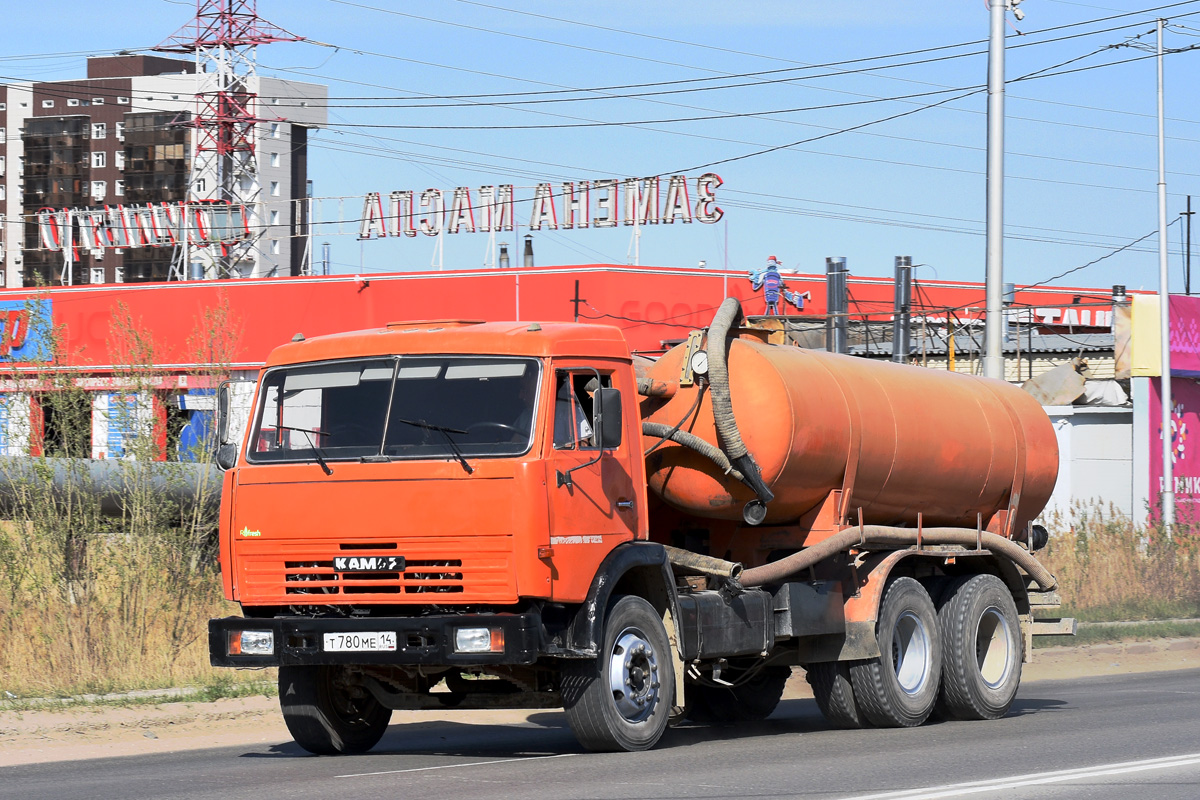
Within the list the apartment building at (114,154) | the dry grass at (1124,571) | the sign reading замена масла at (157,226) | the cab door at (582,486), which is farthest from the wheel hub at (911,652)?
the apartment building at (114,154)

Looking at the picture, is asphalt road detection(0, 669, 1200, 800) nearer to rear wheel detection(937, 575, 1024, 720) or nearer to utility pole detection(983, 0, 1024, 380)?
rear wheel detection(937, 575, 1024, 720)

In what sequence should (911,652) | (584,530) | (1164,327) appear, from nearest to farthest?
1. (584,530)
2. (911,652)
3. (1164,327)

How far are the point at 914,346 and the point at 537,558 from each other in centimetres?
2847

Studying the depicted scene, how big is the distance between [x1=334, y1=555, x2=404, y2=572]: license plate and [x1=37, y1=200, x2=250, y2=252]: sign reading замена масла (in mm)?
52544

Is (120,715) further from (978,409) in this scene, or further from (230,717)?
(978,409)

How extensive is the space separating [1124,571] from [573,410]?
53.2 ft

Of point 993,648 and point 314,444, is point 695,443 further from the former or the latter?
point 993,648

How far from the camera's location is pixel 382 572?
9766mm

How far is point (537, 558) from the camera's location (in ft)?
31.4

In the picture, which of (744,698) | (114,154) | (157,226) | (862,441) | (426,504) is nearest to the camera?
(426,504)

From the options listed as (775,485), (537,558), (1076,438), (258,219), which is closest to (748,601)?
(775,485)

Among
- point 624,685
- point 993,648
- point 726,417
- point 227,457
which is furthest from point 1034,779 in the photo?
point 227,457

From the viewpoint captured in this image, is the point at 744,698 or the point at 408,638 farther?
the point at 744,698

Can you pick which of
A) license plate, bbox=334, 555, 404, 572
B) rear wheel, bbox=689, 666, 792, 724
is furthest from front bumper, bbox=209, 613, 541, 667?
rear wheel, bbox=689, 666, 792, 724
